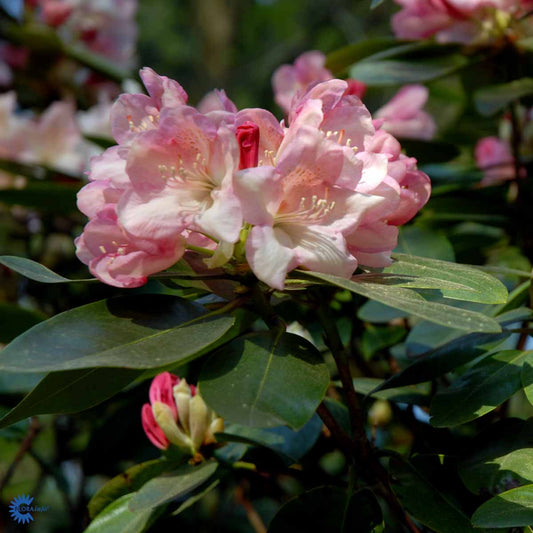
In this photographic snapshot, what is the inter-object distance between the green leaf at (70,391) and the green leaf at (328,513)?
23cm

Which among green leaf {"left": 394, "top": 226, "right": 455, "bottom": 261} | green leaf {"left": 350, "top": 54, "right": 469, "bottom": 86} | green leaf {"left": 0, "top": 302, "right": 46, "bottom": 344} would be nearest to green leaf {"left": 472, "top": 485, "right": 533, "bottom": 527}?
green leaf {"left": 394, "top": 226, "right": 455, "bottom": 261}

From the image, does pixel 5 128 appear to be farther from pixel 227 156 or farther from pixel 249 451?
pixel 227 156

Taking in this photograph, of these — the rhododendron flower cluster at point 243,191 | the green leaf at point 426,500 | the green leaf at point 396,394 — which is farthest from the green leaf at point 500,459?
the rhododendron flower cluster at point 243,191

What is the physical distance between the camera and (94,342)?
668 mm

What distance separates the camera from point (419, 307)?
0.64m

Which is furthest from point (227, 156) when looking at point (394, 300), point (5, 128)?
point (5, 128)

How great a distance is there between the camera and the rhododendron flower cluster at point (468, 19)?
136 centimetres

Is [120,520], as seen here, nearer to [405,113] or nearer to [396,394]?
[396,394]

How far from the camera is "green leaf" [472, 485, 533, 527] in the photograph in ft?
2.17

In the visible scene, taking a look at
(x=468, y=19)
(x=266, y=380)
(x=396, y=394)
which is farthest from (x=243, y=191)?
(x=468, y=19)

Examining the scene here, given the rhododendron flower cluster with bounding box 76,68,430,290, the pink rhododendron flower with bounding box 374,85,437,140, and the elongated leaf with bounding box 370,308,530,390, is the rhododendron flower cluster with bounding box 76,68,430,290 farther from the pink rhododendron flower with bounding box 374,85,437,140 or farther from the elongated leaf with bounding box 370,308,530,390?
the pink rhododendron flower with bounding box 374,85,437,140

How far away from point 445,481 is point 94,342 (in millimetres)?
426

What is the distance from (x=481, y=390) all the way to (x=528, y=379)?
0.06 metres

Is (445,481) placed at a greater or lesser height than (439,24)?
lesser
